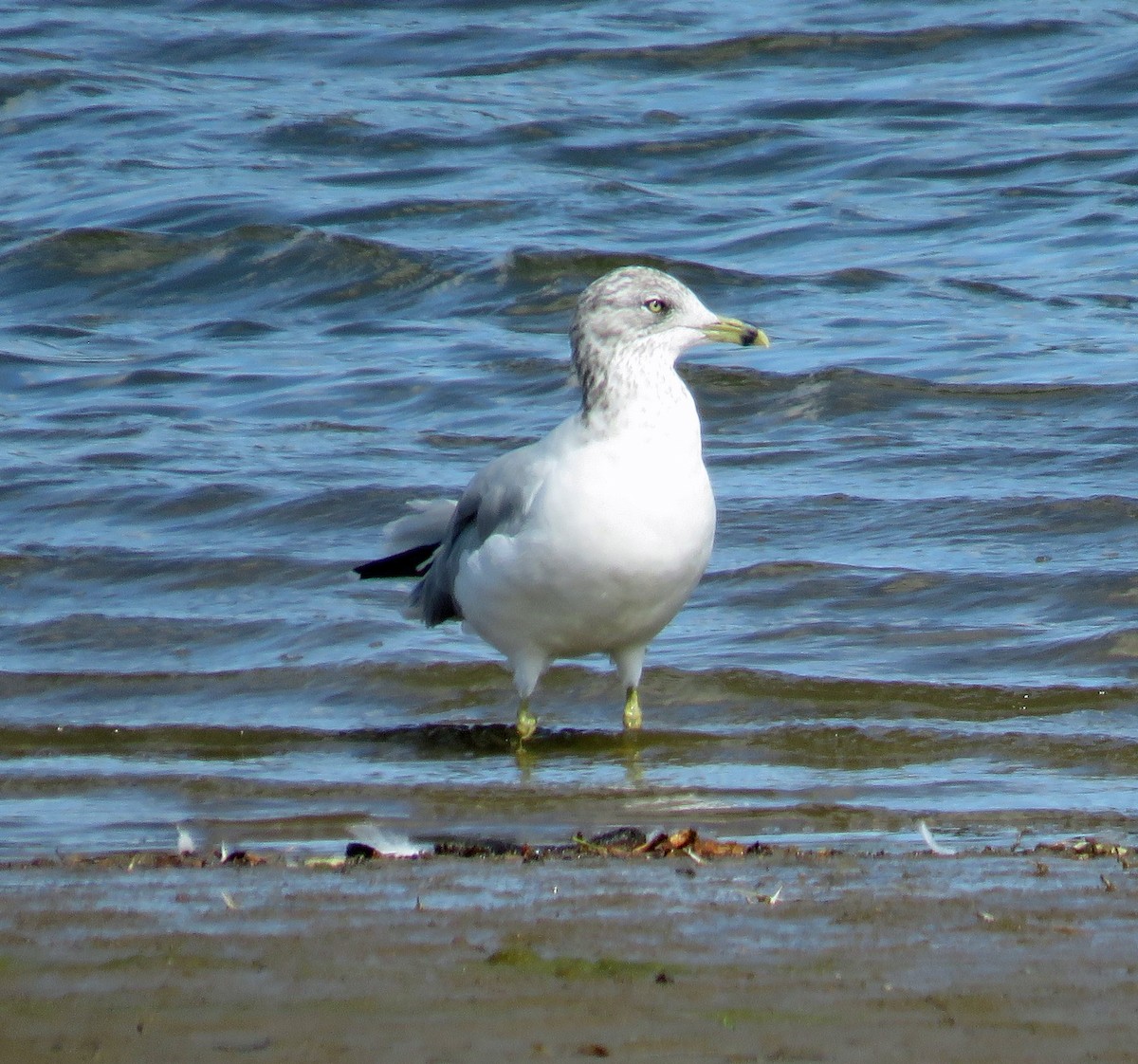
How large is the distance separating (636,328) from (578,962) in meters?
3.61

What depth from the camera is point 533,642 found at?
20.8 feet

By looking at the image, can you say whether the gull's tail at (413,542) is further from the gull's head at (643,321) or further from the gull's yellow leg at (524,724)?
the gull's head at (643,321)

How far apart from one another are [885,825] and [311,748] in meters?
2.20

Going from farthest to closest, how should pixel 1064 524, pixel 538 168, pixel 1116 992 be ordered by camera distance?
pixel 538 168 → pixel 1064 524 → pixel 1116 992

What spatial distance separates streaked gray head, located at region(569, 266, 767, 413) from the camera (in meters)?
6.25

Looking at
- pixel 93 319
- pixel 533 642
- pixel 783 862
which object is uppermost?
pixel 783 862

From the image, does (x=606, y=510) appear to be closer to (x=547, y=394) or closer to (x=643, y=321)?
(x=643, y=321)

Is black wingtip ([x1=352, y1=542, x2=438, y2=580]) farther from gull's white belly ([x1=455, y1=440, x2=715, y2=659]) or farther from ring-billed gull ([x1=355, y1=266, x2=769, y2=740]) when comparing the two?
gull's white belly ([x1=455, y1=440, x2=715, y2=659])

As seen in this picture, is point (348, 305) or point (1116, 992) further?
point (348, 305)

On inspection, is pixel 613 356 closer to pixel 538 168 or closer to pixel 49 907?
pixel 49 907

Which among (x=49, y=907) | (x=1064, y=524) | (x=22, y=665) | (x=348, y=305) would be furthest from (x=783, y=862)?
(x=348, y=305)

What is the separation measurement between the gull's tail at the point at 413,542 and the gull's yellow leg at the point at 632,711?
1.02 m

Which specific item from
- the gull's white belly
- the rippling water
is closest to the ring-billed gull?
the gull's white belly

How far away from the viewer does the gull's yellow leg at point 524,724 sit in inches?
254
